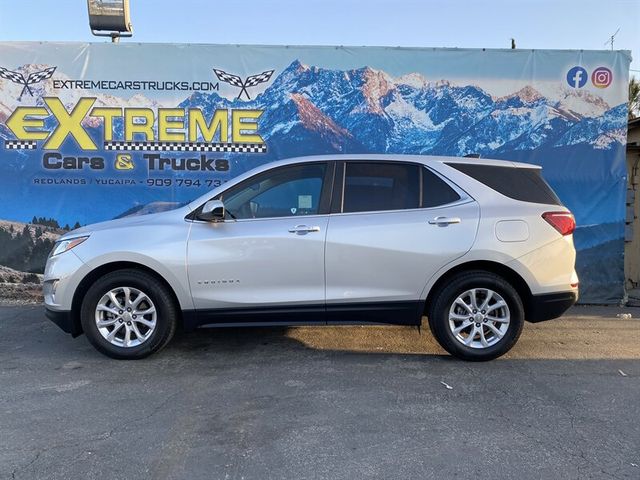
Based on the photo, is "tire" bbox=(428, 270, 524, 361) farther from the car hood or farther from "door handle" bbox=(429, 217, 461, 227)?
the car hood

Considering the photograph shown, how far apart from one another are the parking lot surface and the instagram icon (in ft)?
12.1

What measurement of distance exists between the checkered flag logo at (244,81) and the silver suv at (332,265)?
119 inches

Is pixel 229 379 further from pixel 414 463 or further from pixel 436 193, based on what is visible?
pixel 436 193

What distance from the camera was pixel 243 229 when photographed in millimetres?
4812

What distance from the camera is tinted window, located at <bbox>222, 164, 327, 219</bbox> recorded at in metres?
4.93

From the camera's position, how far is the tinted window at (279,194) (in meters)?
4.93

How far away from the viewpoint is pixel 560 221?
4.89 meters

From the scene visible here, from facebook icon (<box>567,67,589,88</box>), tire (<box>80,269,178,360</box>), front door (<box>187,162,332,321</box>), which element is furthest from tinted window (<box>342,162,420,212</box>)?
facebook icon (<box>567,67,589,88</box>)

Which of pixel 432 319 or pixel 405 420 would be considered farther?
pixel 432 319

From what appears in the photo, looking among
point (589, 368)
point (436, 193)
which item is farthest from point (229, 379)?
point (589, 368)

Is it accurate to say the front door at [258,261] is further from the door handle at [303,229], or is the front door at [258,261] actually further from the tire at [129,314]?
the tire at [129,314]

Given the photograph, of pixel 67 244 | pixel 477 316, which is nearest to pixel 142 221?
pixel 67 244

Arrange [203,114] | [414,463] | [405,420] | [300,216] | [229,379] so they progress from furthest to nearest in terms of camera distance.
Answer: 1. [203,114]
2. [300,216]
3. [229,379]
4. [405,420]
5. [414,463]

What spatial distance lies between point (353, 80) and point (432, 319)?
4.03 meters
